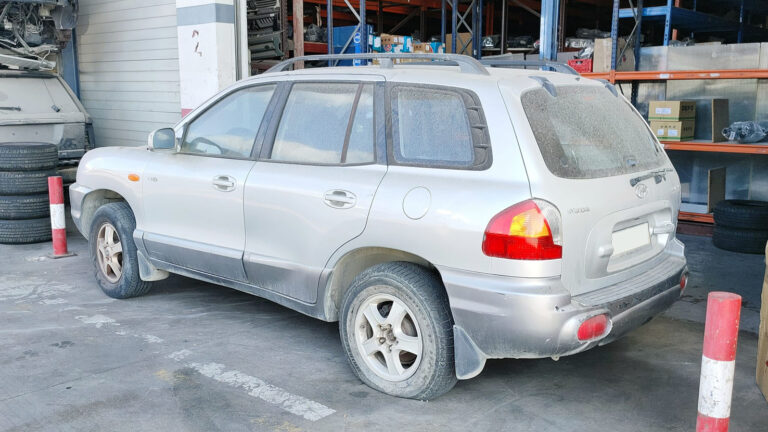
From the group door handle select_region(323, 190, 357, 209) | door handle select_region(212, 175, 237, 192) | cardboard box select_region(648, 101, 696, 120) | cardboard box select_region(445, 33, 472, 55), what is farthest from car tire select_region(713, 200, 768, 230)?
cardboard box select_region(445, 33, 472, 55)

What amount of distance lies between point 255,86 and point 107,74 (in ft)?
26.5

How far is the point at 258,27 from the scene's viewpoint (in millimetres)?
10984

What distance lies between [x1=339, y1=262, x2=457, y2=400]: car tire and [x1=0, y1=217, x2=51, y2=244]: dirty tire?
5.15 meters

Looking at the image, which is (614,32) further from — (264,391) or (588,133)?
(264,391)

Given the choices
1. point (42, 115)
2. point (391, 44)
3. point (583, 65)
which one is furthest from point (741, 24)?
point (42, 115)

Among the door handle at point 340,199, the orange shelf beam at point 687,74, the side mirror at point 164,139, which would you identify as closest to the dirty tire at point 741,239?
the orange shelf beam at point 687,74

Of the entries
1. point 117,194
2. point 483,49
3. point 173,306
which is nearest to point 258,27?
point 483,49

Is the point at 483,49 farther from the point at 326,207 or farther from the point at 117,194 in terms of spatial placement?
the point at 326,207

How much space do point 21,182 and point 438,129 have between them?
5.61 metres

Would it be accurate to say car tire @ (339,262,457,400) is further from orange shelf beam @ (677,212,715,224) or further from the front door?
orange shelf beam @ (677,212,715,224)

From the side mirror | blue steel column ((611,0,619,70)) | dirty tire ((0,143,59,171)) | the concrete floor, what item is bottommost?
the concrete floor

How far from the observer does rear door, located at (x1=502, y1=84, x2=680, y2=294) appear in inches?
132

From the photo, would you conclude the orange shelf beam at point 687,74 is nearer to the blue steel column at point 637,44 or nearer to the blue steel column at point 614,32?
the blue steel column at point 614,32

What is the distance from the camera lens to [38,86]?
9.45 m
